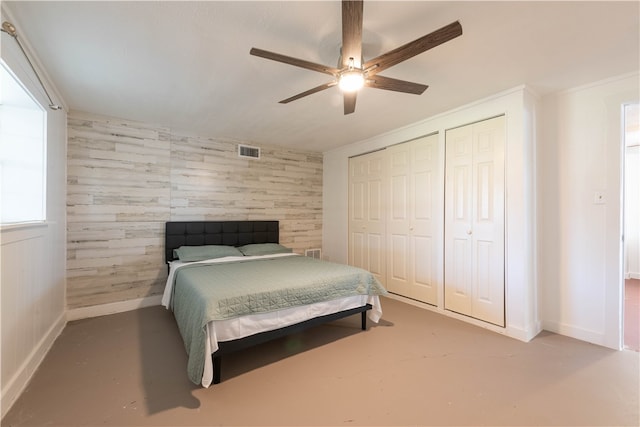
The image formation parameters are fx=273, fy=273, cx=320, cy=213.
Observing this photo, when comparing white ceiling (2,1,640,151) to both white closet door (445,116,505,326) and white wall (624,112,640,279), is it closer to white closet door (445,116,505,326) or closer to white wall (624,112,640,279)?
white closet door (445,116,505,326)

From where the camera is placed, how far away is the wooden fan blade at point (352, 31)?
1.29 m

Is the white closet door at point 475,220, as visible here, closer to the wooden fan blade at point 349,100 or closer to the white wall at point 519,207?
the white wall at point 519,207

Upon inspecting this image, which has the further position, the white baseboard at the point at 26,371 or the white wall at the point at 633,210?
the white wall at the point at 633,210

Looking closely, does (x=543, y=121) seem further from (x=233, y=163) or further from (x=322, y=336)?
(x=233, y=163)

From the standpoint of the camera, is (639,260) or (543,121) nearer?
(543,121)

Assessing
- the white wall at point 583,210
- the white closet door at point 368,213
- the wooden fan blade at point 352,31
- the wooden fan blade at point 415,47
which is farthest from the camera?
the white closet door at point 368,213

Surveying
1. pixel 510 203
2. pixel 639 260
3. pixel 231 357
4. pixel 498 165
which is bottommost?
pixel 231 357

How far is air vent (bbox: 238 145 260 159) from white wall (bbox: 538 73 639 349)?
3.67 metres

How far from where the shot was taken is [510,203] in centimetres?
268

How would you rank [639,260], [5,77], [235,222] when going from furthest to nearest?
1. [639,260]
2. [235,222]
3. [5,77]

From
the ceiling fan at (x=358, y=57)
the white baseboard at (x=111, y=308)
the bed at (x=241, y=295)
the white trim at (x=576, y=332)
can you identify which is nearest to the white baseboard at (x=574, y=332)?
the white trim at (x=576, y=332)

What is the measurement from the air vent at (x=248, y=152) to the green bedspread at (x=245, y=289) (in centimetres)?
185

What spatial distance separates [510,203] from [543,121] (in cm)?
97

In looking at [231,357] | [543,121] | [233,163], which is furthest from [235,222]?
[543,121]
